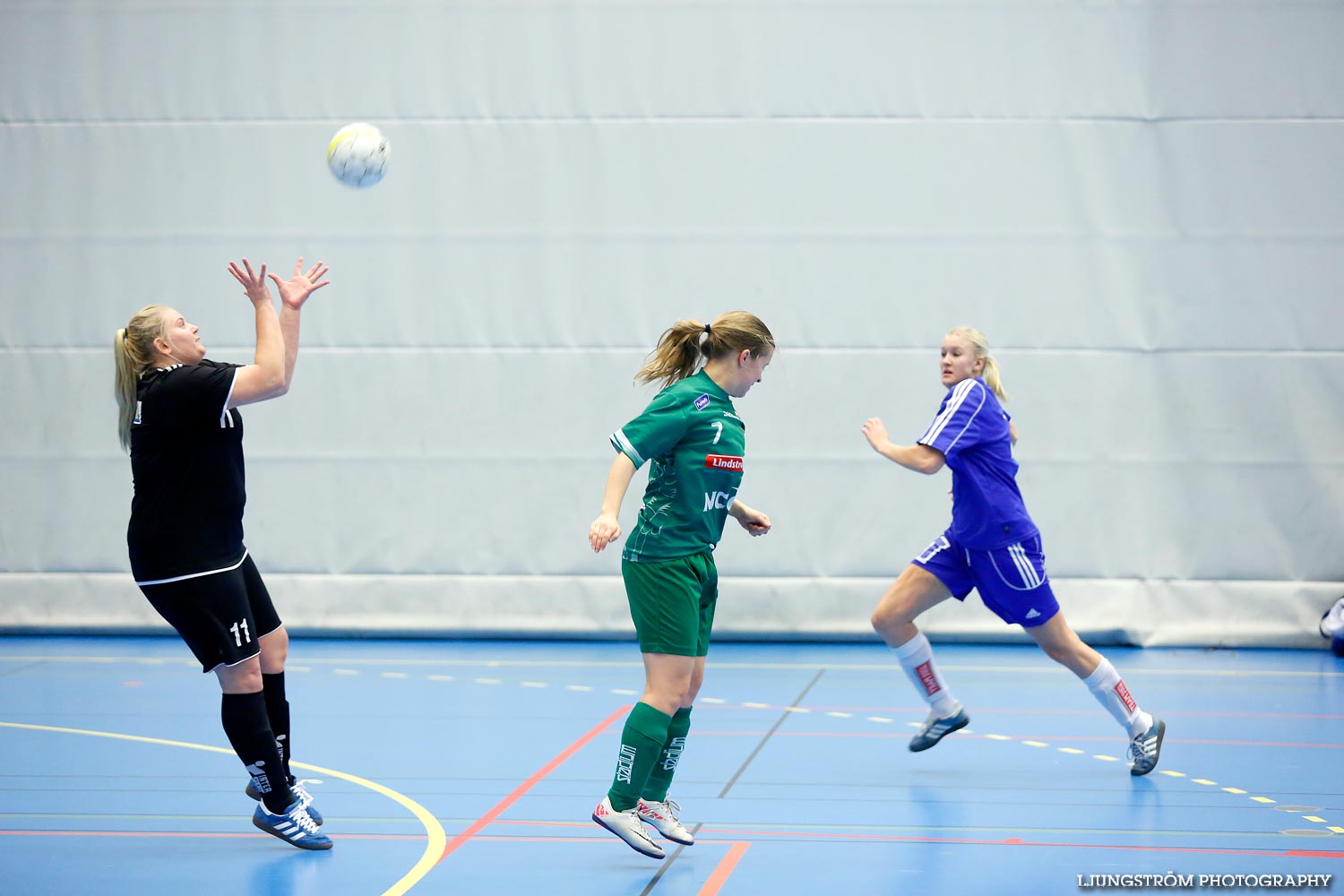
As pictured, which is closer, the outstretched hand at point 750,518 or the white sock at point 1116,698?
the outstretched hand at point 750,518

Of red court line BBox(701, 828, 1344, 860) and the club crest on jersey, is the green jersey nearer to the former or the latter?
the club crest on jersey

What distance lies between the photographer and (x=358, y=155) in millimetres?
6383

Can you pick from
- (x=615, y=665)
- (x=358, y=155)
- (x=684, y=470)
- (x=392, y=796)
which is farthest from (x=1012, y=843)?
(x=615, y=665)

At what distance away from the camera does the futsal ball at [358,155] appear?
6367 millimetres

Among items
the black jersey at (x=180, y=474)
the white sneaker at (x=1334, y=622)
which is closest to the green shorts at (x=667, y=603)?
the black jersey at (x=180, y=474)

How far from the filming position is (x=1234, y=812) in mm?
5137

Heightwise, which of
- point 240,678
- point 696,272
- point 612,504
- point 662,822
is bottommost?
point 662,822

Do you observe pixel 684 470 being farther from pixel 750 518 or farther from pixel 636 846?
pixel 636 846

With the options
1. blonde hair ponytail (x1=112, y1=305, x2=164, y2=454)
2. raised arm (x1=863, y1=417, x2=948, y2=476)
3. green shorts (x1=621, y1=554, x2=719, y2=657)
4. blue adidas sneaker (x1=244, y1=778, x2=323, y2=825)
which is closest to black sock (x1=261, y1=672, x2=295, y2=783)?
blue adidas sneaker (x1=244, y1=778, x2=323, y2=825)

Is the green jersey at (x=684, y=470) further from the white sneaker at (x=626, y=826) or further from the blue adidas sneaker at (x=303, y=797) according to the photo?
the blue adidas sneaker at (x=303, y=797)

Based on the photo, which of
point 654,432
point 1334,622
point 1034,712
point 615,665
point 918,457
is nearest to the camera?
point 654,432

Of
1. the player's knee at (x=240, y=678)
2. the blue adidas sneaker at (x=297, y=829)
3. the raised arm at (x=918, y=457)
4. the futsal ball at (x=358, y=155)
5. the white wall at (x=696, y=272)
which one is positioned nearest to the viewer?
the player's knee at (x=240, y=678)

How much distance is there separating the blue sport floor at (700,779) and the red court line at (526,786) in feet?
0.08

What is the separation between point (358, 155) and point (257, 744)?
2973mm
